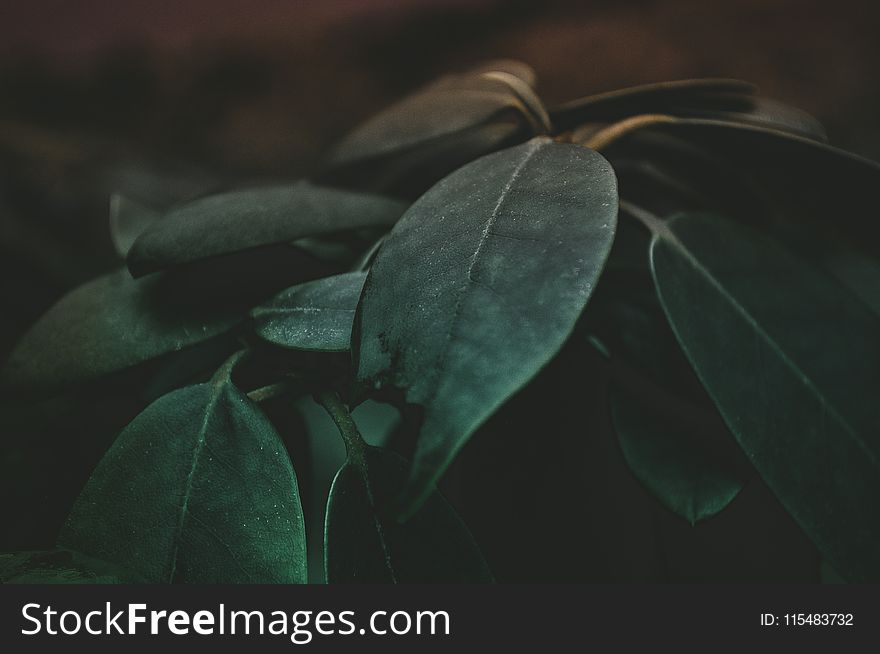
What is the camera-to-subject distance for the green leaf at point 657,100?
16.6 inches

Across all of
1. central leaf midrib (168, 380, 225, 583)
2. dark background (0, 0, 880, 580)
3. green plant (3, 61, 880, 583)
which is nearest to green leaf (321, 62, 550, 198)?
green plant (3, 61, 880, 583)

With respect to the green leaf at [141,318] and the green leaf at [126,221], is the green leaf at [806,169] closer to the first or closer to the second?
the green leaf at [141,318]

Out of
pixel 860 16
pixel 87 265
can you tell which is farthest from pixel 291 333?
pixel 860 16

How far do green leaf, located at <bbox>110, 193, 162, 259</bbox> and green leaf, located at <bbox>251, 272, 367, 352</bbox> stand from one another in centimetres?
18

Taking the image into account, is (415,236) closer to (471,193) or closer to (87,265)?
(471,193)

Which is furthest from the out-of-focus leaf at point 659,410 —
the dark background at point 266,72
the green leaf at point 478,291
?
the dark background at point 266,72

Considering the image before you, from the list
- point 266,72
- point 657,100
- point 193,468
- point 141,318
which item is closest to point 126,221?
point 141,318

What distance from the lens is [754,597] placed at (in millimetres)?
305

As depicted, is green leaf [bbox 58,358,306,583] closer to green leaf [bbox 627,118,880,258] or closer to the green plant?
the green plant

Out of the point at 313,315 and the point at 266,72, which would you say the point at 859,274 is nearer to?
the point at 313,315

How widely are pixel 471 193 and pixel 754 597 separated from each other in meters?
0.23

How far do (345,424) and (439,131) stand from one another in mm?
221

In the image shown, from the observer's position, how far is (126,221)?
477 mm

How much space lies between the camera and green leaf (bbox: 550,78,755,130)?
16.6 inches
